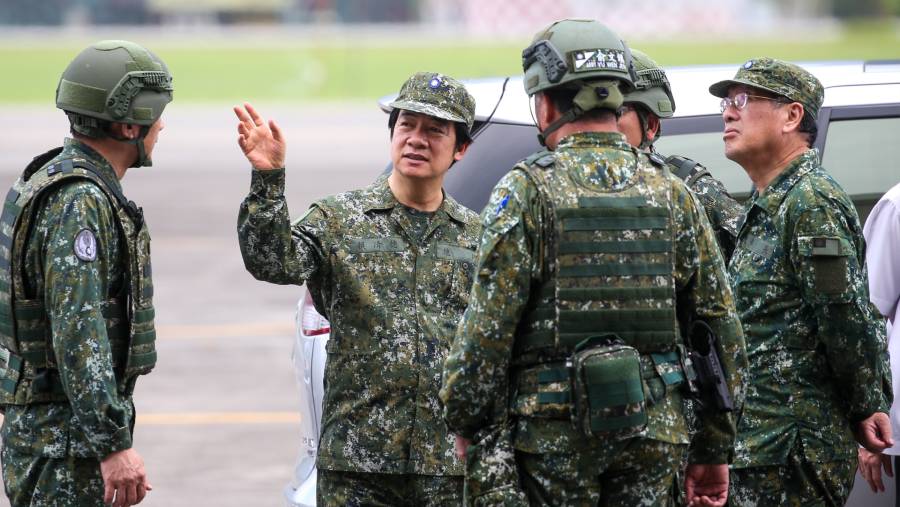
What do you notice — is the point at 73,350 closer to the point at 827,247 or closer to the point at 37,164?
the point at 37,164

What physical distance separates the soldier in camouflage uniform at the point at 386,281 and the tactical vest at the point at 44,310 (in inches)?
13.2

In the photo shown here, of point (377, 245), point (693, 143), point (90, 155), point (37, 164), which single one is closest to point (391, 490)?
point (377, 245)

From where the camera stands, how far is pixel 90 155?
4.04 m

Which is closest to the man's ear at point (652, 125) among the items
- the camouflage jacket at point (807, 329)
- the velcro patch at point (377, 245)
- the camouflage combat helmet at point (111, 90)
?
the camouflage jacket at point (807, 329)

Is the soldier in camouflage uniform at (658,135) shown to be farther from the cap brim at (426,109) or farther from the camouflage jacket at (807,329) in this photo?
the cap brim at (426,109)

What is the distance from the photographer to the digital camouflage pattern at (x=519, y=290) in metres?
3.43

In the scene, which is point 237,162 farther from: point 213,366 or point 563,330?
point 563,330

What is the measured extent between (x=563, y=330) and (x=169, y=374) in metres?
6.67

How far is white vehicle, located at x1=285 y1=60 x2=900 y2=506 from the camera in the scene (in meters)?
5.12

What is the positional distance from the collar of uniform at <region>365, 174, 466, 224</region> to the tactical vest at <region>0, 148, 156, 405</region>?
774mm

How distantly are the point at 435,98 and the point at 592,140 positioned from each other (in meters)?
0.96

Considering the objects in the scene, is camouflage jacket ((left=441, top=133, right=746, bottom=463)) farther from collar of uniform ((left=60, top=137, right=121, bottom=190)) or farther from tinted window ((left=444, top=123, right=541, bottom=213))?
tinted window ((left=444, top=123, right=541, bottom=213))

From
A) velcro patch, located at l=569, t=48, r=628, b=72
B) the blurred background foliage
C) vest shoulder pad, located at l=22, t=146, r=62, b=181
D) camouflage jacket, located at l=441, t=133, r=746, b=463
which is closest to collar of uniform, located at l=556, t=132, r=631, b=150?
camouflage jacket, located at l=441, t=133, r=746, b=463

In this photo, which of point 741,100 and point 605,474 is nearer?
point 605,474
